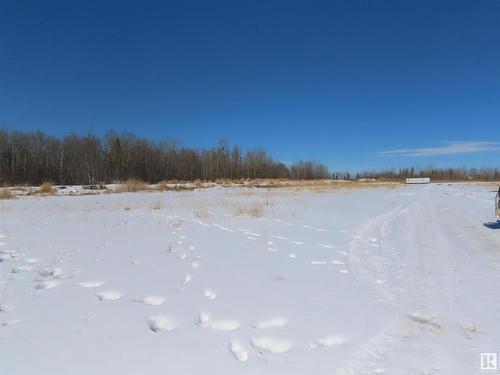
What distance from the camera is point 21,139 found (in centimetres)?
5794

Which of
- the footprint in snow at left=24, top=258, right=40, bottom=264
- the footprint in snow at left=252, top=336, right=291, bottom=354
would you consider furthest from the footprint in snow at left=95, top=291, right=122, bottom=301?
the footprint in snow at left=24, top=258, right=40, bottom=264

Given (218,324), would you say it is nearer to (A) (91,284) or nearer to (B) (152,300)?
(B) (152,300)

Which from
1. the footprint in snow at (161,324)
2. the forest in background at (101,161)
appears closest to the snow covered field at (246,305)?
the footprint in snow at (161,324)

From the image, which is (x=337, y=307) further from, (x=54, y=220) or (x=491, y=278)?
(x=54, y=220)

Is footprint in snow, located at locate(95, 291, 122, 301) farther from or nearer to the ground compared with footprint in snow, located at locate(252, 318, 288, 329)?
farther from the ground

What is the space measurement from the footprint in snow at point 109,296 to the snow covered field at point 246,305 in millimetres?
13

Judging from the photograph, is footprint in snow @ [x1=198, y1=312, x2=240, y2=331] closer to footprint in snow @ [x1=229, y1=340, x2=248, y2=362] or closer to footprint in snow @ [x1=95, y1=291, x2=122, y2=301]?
footprint in snow @ [x1=229, y1=340, x2=248, y2=362]

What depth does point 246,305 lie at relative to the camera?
11.2ft

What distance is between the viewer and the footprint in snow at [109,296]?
353 centimetres

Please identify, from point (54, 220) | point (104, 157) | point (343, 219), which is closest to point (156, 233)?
point (54, 220)

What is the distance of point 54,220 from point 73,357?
8984 mm

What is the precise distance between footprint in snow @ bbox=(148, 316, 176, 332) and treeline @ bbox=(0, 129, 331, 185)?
54.1 metres

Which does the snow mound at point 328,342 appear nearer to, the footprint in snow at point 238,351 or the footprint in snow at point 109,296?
the footprint in snow at point 238,351

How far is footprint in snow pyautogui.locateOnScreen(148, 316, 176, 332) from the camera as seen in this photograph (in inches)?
113
